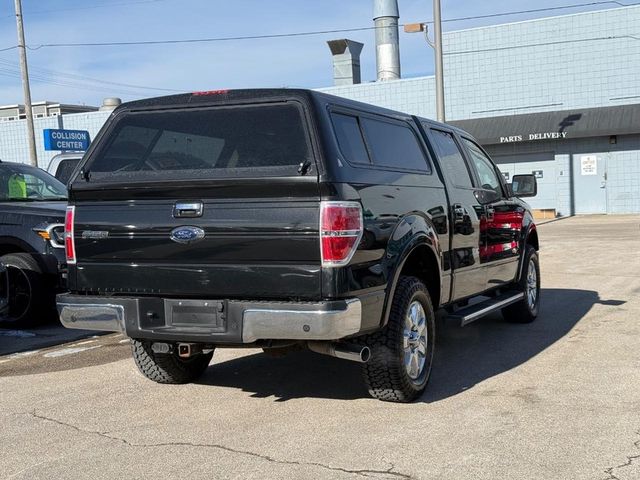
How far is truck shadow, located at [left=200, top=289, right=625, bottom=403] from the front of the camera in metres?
5.88

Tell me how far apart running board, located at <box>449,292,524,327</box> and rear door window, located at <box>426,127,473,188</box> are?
109 centimetres

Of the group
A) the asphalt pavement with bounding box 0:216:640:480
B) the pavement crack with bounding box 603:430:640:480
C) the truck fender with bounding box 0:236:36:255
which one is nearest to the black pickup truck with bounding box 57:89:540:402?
the asphalt pavement with bounding box 0:216:640:480

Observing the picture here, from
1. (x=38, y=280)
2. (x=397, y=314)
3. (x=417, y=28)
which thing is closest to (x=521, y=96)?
(x=417, y=28)

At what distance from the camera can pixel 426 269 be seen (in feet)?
19.7

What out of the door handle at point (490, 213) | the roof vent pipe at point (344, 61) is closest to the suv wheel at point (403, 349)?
the door handle at point (490, 213)

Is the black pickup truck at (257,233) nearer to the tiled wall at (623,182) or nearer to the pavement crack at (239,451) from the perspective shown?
the pavement crack at (239,451)

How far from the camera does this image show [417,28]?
20547mm

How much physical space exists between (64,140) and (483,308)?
22140mm

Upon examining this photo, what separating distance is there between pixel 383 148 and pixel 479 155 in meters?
2.58

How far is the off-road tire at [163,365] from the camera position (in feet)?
19.6

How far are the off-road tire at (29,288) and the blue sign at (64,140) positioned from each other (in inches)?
696

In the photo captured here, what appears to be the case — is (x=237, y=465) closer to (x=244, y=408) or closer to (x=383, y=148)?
(x=244, y=408)

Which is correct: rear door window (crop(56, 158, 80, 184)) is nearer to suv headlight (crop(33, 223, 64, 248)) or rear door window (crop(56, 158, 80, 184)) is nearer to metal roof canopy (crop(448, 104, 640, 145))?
suv headlight (crop(33, 223, 64, 248))

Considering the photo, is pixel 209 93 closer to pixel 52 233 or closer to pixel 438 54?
pixel 52 233
